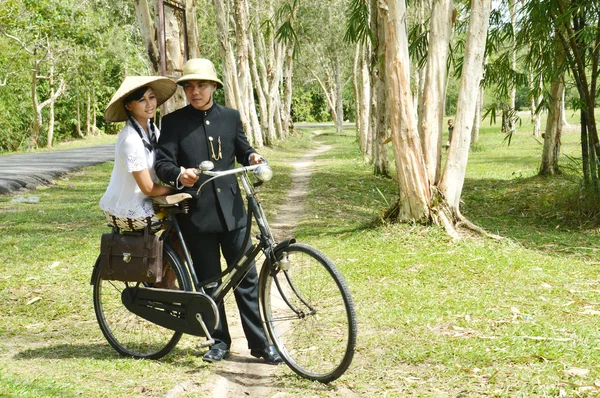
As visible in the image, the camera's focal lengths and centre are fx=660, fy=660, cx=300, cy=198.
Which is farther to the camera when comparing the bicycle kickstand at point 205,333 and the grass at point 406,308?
the bicycle kickstand at point 205,333

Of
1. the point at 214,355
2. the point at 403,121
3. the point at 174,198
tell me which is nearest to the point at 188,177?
the point at 174,198

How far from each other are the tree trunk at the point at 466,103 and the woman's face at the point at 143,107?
5.55 meters

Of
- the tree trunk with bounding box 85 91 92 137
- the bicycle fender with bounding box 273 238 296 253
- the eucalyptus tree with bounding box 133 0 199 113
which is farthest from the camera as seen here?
the tree trunk with bounding box 85 91 92 137

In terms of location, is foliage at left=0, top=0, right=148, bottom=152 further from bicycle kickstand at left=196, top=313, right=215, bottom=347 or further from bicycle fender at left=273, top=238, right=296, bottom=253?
bicycle fender at left=273, top=238, right=296, bottom=253

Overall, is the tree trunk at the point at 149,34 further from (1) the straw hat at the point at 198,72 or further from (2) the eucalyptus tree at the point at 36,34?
(2) the eucalyptus tree at the point at 36,34

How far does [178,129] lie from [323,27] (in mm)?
37386

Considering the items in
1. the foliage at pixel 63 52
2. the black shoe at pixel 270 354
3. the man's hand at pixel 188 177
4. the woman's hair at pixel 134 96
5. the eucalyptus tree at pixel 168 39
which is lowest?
the black shoe at pixel 270 354

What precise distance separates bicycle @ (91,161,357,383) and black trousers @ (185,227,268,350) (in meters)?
0.09

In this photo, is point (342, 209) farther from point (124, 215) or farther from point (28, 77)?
point (28, 77)

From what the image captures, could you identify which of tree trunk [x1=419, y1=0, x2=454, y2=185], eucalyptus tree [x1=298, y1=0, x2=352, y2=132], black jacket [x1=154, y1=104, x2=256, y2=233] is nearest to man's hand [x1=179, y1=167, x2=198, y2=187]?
black jacket [x1=154, y1=104, x2=256, y2=233]

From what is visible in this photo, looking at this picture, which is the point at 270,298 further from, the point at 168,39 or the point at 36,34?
the point at 36,34

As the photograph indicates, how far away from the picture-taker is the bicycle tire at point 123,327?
5.17 metres

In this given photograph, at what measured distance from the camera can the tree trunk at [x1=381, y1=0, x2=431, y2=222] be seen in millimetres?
9172

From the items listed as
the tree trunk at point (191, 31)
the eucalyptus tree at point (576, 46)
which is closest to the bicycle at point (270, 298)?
the tree trunk at point (191, 31)
